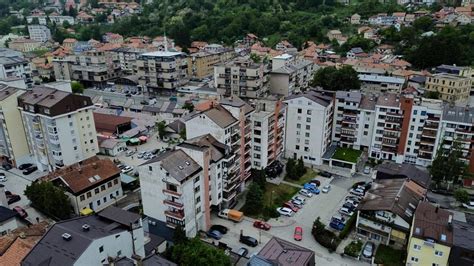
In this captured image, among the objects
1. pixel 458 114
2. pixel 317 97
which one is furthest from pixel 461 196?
pixel 317 97

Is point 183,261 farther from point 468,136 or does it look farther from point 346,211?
point 468,136

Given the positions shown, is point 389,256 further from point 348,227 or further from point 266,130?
point 266,130

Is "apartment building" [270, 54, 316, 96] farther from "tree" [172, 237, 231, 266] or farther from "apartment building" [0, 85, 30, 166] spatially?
"tree" [172, 237, 231, 266]

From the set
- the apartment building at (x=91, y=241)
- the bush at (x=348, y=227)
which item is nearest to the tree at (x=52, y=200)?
the apartment building at (x=91, y=241)

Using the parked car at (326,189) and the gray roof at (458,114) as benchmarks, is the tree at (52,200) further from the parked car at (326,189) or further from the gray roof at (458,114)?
the gray roof at (458,114)

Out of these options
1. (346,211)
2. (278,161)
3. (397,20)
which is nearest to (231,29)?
(397,20)

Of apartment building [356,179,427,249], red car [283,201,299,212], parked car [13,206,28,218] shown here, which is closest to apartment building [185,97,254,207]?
red car [283,201,299,212]
